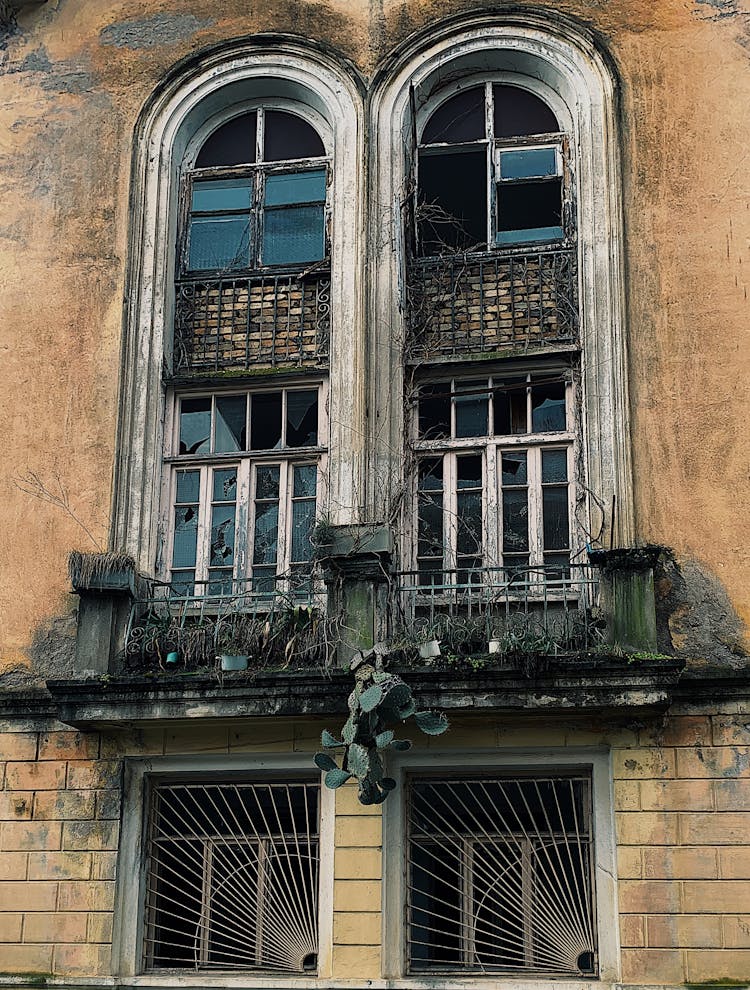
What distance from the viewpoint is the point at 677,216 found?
1256cm

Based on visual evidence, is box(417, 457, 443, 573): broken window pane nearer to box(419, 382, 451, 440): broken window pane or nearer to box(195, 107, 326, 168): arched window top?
box(419, 382, 451, 440): broken window pane

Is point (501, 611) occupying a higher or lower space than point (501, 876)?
higher

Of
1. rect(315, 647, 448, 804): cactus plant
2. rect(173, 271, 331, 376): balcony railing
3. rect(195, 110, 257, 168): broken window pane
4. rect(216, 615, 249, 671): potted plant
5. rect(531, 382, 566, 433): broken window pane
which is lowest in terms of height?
rect(315, 647, 448, 804): cactus plant

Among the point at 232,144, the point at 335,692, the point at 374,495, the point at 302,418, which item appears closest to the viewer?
the point at 335,692

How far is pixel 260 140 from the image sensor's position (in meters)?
14.1

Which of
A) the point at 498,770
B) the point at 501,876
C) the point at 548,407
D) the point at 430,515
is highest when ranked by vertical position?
the point at 548,407

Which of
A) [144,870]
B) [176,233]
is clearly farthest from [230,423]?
[144,870]

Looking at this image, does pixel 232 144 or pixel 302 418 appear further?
pixel 232 144

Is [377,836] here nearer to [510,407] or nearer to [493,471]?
[493,471]

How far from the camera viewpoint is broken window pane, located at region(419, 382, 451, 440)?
12750 mm

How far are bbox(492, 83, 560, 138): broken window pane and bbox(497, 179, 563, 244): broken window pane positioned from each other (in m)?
0.63

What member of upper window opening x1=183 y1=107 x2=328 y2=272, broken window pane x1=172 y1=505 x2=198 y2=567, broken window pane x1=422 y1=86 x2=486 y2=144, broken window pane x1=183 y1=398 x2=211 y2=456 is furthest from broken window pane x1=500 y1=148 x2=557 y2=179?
broken window pane x1=172 y1=505 x2=198 y2=567

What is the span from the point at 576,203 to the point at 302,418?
3.33 metres

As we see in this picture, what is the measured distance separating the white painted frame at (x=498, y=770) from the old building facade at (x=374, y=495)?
0.11 feet
